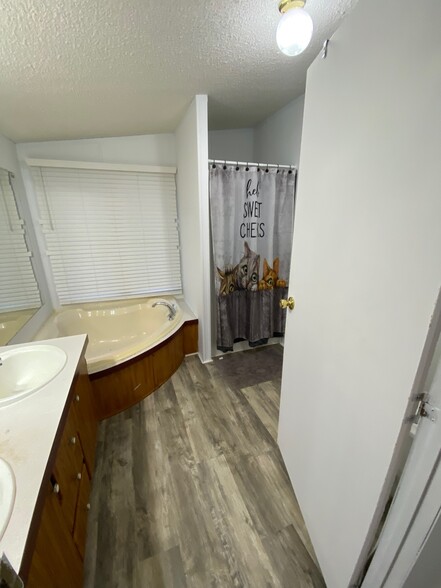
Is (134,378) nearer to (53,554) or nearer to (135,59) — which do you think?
(53,554)

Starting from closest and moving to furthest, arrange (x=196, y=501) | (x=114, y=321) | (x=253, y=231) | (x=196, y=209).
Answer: (x=196, y=501) < (x=196, y=209) < (x=253, y=231) < (x=114, y=321)

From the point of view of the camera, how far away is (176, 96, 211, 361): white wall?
6.01ft

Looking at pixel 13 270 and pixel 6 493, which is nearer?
pixel 6 493

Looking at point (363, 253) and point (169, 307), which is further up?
point (363, 253)

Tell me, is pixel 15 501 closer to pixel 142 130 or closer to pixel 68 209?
pixel 68 209

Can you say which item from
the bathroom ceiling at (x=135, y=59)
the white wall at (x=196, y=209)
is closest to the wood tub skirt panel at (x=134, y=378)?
the white wall at (x=196, y=209)

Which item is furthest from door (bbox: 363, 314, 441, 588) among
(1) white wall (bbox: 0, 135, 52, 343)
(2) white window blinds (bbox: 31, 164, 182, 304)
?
(2) white window blinds (bbox: 31, 164, 182, 304)

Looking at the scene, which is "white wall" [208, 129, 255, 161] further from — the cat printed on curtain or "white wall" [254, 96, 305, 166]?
the cat printed on curtain

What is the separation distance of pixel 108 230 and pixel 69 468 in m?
2.20

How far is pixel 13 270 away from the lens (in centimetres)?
184

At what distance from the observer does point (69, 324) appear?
2.41 metres

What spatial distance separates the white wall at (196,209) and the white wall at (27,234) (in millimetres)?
1399

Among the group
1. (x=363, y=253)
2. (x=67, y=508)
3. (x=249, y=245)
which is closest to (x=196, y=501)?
(x=67, y=508)

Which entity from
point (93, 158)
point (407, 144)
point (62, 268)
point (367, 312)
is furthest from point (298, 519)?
point (93, 158)
